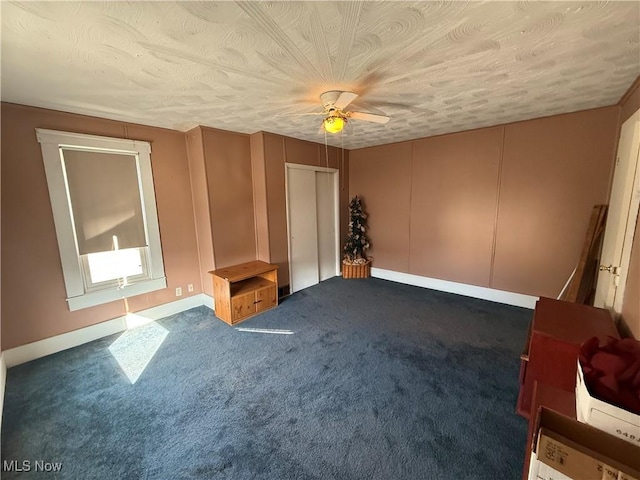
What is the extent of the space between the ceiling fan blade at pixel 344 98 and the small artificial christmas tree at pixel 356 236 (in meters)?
2.88

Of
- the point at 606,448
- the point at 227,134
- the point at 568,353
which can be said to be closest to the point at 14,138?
the point at 227,134

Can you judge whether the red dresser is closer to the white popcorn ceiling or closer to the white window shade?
the white popcorn ceiling

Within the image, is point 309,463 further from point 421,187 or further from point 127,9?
point 421,187

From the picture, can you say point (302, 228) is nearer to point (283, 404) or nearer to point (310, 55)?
point (283, 404)

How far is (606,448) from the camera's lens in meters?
0.89

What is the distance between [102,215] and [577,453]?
13.1ft

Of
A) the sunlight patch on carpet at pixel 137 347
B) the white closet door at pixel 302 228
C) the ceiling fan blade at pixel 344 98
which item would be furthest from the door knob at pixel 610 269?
the sunlight patch on carpet at pixel 137 347

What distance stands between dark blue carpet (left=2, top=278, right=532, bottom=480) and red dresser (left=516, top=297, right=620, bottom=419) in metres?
0.39

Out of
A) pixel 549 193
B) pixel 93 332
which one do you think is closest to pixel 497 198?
pixel 549 193

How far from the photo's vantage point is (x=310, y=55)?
1651 mm

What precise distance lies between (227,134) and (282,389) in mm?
3131

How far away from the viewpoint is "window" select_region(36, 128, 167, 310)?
2.68m

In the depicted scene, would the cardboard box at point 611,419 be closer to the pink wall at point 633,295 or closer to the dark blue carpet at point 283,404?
the dark blue carpet at point 283,404

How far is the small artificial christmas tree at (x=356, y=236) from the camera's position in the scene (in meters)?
4.98
